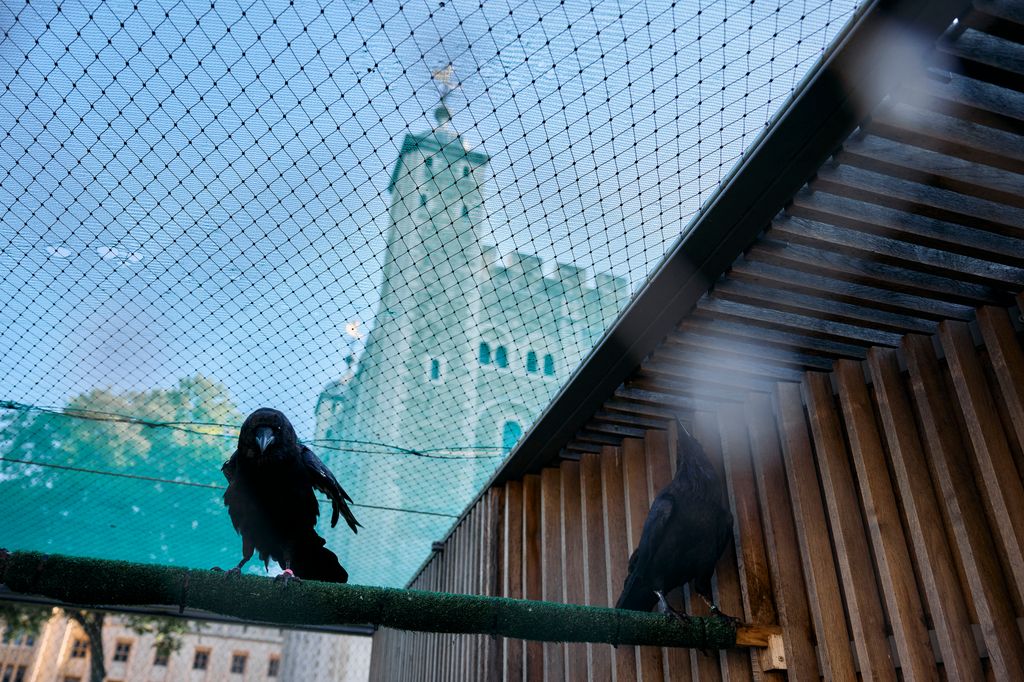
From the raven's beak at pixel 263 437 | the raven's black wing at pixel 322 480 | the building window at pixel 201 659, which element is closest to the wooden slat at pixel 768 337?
the raven's black wing at pixel 322 480

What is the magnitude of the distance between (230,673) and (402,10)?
32.7 meters

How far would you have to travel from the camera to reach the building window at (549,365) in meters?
4.79

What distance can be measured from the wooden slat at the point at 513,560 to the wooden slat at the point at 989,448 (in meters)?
2.38

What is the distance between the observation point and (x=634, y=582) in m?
3.01

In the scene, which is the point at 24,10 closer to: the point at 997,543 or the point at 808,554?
the point at 808,554

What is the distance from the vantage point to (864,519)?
2861 mm

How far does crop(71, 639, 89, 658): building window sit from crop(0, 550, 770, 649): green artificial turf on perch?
34.1m

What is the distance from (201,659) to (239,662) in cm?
148

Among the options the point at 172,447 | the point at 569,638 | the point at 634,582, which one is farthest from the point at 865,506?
the point at 172,447

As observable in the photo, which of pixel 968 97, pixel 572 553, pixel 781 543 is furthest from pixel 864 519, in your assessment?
pixel 968 97

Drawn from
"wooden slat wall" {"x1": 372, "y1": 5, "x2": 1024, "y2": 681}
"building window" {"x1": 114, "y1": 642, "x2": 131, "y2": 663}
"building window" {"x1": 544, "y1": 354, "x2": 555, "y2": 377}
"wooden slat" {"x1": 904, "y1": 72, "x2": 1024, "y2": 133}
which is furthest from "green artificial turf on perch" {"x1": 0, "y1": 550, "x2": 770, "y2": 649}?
"building window" {"x1": 114, "y1": 642, "x2": 131, "y2": 663}

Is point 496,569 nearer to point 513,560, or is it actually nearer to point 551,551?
point 513,560

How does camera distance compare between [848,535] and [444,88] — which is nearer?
[848,535]

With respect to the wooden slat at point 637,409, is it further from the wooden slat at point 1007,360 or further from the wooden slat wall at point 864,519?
the wooden slat at point 1007,360
